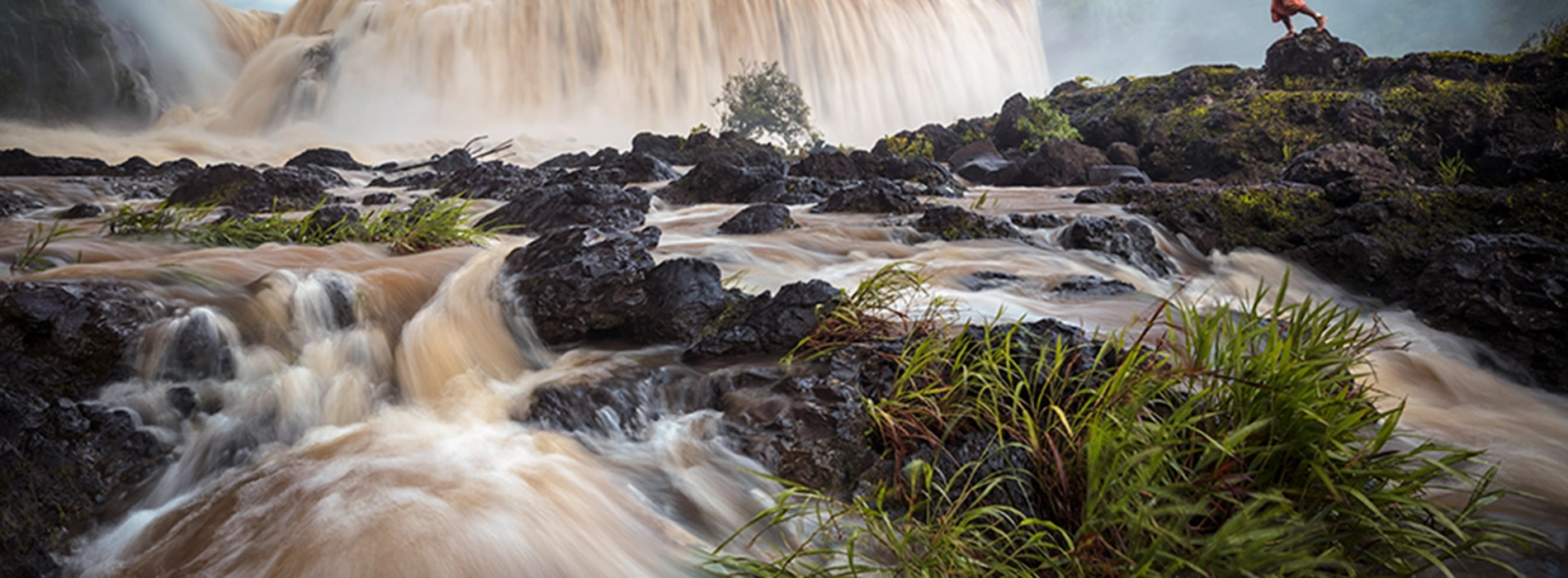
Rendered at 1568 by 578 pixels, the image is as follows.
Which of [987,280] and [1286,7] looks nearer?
[987,280]

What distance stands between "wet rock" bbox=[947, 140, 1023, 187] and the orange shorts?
525 cm

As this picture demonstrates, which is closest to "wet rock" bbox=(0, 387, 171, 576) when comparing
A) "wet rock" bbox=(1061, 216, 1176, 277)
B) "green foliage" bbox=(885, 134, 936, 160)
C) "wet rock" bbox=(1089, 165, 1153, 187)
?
"wet rock" bbox=(1061, 216, 1176, 277)

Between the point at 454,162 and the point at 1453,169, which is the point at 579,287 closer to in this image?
the point at 1453,169

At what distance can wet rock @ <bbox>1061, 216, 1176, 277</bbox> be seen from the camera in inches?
204

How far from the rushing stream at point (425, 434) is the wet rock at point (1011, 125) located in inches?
441

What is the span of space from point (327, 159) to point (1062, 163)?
1534 centimetres

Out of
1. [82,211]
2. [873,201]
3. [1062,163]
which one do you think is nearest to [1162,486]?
[873,201]

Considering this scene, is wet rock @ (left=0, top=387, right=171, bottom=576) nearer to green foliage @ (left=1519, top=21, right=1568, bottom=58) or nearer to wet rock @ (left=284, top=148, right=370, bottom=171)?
wet rock @ (left=284, top=148, right=370, bottom=171)

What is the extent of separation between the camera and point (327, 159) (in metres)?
14.7

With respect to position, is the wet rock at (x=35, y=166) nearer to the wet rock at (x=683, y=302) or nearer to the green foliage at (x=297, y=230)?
the green foliage at (x=297, y=230)

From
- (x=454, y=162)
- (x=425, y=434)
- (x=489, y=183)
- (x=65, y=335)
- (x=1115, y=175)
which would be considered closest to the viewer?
(x=65, y=335)

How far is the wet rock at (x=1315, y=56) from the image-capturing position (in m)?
11.5

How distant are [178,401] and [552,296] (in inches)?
54.9

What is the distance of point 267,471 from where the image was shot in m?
2.20
